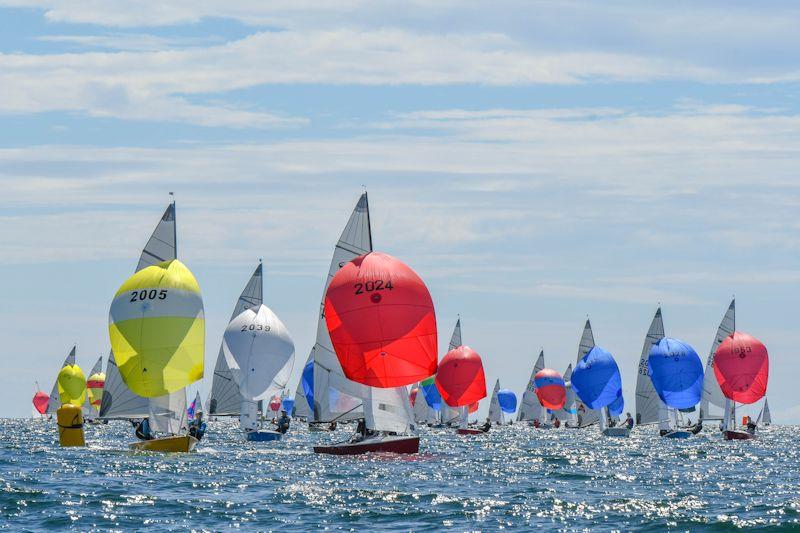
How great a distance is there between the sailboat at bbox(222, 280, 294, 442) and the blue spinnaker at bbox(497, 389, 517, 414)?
88.1 m

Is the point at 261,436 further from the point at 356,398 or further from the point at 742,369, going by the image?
the point at 742,369

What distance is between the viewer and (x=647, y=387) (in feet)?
314

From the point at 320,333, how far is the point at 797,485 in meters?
23.9

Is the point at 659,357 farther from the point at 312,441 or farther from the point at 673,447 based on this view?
the point at 312,441

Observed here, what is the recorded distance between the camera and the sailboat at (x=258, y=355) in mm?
72438

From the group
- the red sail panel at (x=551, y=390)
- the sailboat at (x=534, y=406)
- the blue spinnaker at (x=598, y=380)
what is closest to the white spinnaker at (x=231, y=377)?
the blue spinnaker at (x=598, y=380)

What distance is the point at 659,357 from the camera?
90500 mm

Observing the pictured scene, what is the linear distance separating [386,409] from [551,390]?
3205 inches

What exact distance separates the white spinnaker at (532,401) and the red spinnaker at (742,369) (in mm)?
55304

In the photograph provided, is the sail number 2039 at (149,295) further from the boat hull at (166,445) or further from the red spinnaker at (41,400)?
the red spinnaker at (41,400)

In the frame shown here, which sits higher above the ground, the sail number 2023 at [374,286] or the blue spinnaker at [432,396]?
the sail number 2023 at [374,286]

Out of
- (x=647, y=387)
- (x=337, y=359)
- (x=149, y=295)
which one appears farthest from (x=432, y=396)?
(x=149, y=295)

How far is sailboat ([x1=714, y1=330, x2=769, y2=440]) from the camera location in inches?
3339

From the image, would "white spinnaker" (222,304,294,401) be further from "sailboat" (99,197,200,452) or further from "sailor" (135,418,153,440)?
"sailor" (135,418,153,440)
